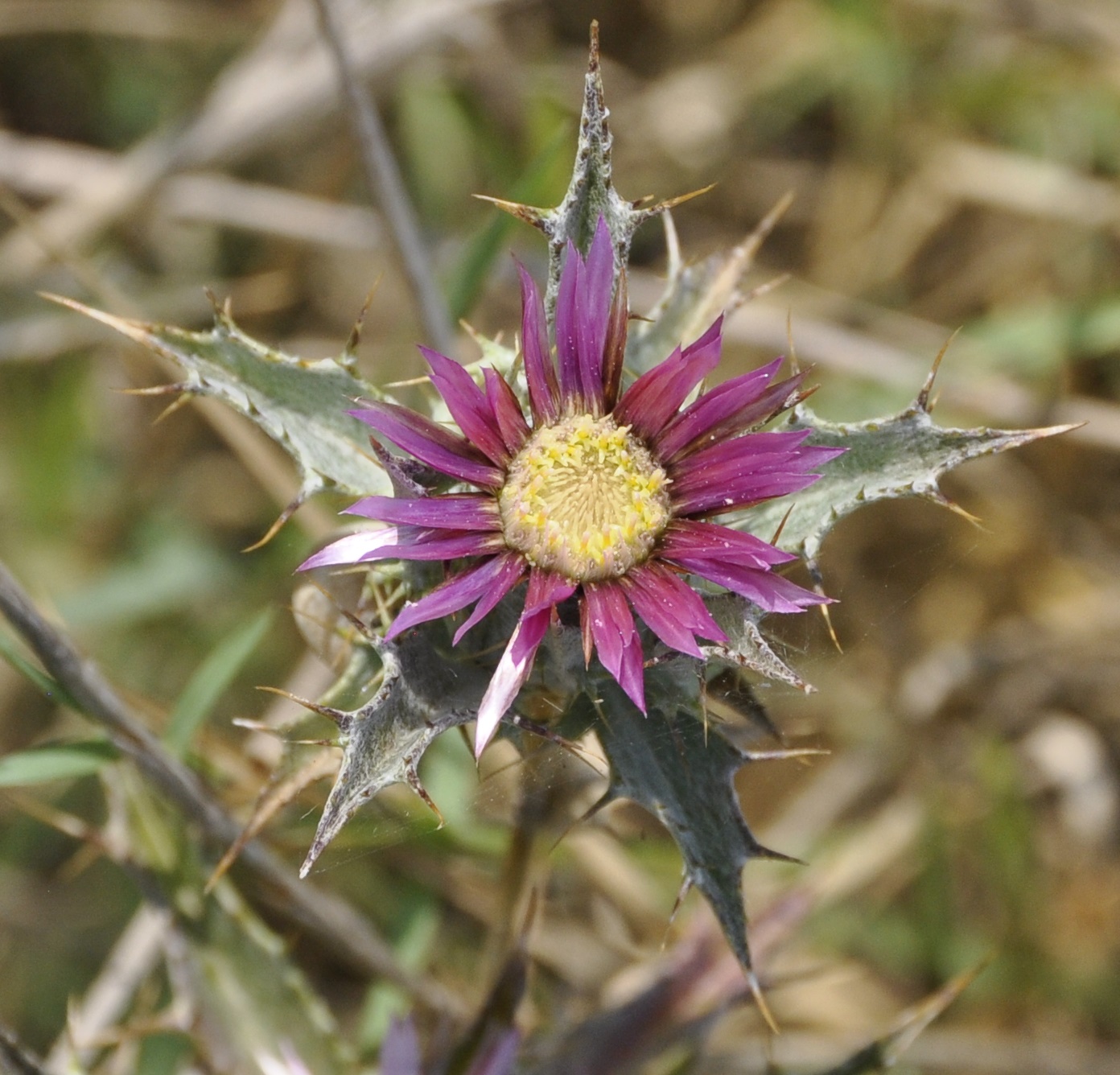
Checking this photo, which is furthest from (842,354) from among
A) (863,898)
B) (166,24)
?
(166,24)

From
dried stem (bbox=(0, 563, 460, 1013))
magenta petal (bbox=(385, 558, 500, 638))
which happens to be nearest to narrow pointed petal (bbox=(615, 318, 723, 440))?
magenta petal (bbox=(385, 558, 500, 638))

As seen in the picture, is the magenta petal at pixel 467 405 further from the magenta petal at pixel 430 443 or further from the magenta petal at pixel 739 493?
the magenta petal at pixel 739 493

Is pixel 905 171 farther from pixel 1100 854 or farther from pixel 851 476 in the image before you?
pixel 851 476

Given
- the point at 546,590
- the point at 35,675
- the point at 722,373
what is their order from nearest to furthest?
the point at 546,590, the point at 35,675, the point at 722,373

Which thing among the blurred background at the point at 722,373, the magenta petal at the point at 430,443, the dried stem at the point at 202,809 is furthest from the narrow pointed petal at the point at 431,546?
the blurred background at the point at 722,373

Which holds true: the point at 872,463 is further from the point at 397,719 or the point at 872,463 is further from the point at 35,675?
the point at 35,675

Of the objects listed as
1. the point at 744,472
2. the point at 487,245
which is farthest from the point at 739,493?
the point at 487,245

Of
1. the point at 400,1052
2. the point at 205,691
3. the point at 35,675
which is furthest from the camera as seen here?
the point at 205,691

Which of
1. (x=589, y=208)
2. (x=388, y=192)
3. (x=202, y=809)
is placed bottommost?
(x=202, y=809)
